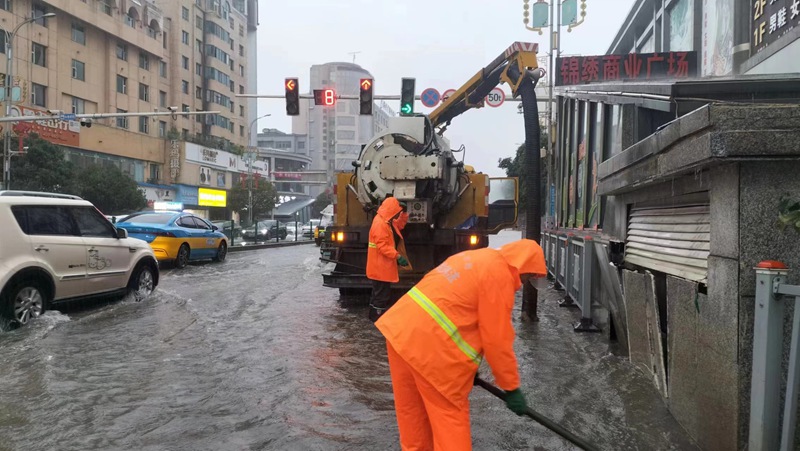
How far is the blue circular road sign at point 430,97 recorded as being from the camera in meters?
16.7

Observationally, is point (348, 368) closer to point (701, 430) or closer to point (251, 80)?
point (701, 430)

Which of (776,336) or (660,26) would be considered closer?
(776,336)

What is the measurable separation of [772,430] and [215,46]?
6246cm

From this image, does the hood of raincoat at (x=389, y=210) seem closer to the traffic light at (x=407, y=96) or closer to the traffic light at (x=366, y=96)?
the traffic light at (x=407, y=96)

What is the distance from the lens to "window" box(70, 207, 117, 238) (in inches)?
324

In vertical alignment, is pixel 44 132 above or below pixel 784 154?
above

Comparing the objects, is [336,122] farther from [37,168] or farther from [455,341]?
[455,341]

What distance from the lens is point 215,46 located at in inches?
2331

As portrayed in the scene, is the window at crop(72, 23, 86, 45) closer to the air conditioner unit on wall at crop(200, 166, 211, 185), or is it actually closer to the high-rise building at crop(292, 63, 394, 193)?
the air conditioner unit on wall at crop(200, 166, 211, 185)

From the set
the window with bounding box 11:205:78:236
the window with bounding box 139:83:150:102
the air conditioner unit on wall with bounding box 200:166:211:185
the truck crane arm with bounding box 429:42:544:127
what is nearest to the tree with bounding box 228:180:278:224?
the air conditioner unit on wall with bounding box 200:166:211:185

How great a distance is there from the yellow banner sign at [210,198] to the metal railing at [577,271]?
134 ft

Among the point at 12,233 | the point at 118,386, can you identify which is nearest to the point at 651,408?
the point at 118,386

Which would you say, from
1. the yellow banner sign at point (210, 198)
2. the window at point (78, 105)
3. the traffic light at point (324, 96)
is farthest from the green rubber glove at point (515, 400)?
the yellow banner sign at point (210, 198)

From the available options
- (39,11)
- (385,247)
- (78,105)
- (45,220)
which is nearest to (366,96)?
(385,247)
